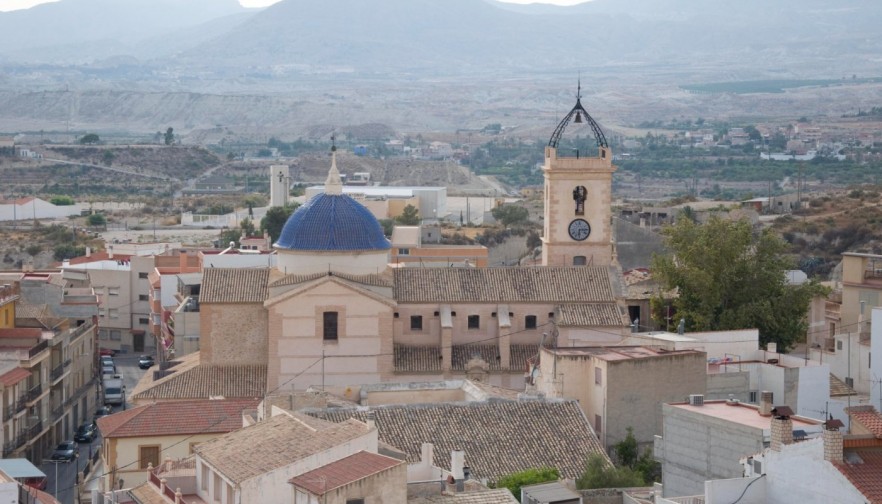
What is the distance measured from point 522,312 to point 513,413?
31.8 ft

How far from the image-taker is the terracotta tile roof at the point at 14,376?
39.0m

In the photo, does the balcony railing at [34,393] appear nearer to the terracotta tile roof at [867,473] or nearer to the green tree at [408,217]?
the terracotta tile roof at [867,473]

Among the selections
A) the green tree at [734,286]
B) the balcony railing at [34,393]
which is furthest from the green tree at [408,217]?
the balcony railing at [34,393]

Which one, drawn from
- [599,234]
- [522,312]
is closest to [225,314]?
[522,312]

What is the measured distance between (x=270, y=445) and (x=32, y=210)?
88227 millimetres

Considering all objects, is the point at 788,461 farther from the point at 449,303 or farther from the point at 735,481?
the point at 449,303

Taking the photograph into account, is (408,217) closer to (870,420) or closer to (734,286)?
(734,286)

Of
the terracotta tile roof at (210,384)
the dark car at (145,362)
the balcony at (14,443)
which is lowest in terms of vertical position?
the dark car at (145,362)

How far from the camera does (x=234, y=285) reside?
42.4m

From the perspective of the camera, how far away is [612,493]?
26516mm

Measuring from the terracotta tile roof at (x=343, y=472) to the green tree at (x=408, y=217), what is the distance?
63.6 metres

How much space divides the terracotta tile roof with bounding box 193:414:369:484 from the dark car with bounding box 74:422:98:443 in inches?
698

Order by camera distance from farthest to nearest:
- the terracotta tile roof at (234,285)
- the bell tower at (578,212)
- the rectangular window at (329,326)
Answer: the bell tower at (578,212)
the terracotta tile roof at (234,285)
the rectangular window at (329,326)

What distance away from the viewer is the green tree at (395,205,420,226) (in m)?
88.0
